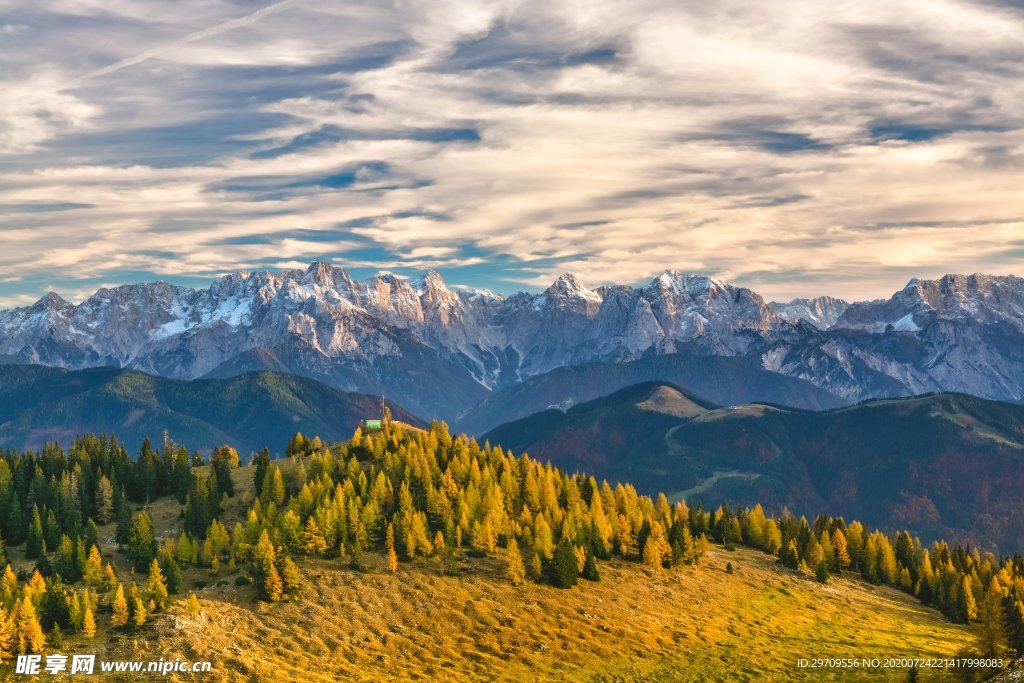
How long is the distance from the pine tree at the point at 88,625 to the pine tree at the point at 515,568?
68000mm

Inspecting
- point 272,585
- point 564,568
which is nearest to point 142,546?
point 272,585

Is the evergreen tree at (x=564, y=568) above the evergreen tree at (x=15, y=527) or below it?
below

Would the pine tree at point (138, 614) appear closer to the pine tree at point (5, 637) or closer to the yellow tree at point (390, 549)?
the pine tree at point (5, 637)

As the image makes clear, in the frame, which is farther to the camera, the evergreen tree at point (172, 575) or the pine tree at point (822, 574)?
the pine tree at point (822, 574)

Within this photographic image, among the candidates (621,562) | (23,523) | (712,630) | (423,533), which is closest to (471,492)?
(423,533)

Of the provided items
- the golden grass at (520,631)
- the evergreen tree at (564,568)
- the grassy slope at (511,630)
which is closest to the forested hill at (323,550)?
the evergreen tree at (564,568)

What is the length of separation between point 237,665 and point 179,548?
151 ft

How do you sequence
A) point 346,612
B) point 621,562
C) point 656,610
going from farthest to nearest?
1. point 621,562
2. point 656,610
3. point 346,612

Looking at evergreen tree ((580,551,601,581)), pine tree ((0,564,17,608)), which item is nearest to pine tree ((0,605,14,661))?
pine tree ((0,564,17,608))

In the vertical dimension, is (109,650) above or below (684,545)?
above

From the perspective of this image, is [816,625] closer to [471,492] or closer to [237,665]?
[471,492]

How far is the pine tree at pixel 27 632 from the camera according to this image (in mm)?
120312

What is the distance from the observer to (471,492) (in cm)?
18900

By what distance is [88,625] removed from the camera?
416 ft
